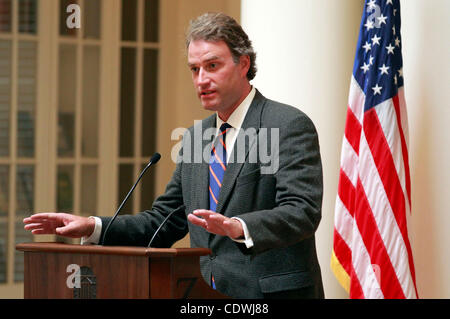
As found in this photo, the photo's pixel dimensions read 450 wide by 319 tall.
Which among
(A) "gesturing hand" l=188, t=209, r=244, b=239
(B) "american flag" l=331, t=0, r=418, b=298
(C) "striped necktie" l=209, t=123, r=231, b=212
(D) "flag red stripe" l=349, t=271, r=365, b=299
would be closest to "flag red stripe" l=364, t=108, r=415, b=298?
(B) "american flag" l=331, t=0, r=418, b=298

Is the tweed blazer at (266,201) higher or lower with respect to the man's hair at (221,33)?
lower

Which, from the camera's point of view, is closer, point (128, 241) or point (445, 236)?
point (128, 241)

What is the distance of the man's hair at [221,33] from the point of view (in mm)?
2268

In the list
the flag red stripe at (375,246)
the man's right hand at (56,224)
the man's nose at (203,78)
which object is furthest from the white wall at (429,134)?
the man's right hand at (56,224)

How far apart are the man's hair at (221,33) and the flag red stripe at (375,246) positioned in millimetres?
1023

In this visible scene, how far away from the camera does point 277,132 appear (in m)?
2.21

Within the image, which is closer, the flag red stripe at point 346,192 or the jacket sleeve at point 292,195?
the jacket sleeve at point 292,195

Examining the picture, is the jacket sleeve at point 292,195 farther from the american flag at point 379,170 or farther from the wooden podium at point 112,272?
the american flag at point 379,170

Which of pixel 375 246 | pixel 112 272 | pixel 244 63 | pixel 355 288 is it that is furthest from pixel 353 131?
pixel 112 272

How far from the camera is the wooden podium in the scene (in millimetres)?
1688

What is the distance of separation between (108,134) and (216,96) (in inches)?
153
